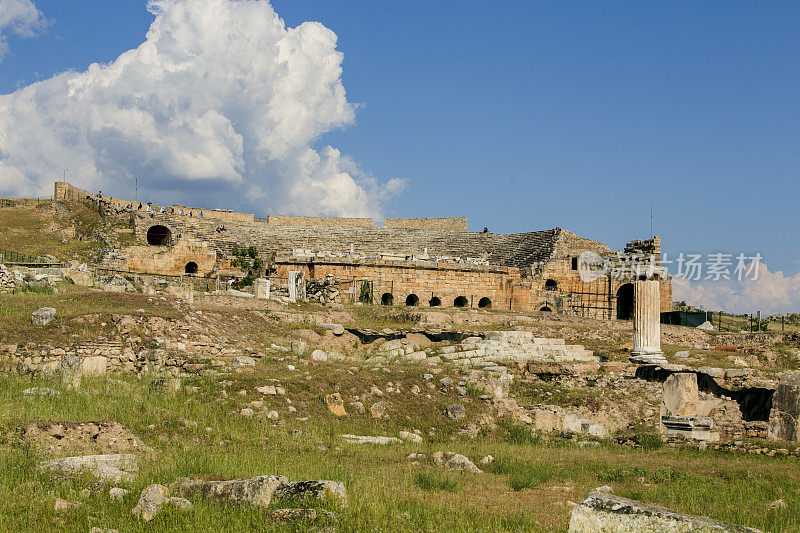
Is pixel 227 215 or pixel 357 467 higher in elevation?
pixel 227 215

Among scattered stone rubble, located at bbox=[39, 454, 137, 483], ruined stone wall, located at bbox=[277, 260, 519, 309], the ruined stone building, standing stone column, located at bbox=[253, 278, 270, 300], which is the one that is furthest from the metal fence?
scattered stone rubble, located at bbox=[39, 454, 137, 483]

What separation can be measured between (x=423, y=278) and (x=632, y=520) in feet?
94.1

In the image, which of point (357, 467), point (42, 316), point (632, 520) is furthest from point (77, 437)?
point (42, 316)

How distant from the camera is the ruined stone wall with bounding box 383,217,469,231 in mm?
52156

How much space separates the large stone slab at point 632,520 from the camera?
554 cm

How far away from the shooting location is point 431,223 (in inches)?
2099

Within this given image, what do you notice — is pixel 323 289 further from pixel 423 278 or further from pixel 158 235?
pixel 158 235

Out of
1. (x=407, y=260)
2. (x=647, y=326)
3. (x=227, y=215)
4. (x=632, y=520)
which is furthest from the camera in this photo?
(x=227, y=215)

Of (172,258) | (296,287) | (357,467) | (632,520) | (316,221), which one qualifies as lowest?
(357,467)

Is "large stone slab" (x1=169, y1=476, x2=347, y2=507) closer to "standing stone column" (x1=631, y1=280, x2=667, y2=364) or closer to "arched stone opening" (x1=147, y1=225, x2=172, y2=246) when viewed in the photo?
"standing stone column" (x1=631, y1=280, x2=667, y2=364)

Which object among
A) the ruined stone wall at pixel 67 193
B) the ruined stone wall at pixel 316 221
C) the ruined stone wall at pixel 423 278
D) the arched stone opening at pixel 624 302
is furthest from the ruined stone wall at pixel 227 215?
the arched stone opening at pixel 624 302

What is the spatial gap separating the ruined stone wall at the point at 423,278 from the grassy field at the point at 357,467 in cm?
1883

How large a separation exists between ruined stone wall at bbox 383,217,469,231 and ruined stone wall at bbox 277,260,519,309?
634 inches

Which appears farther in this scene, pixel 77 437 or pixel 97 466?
pixel 77 437
